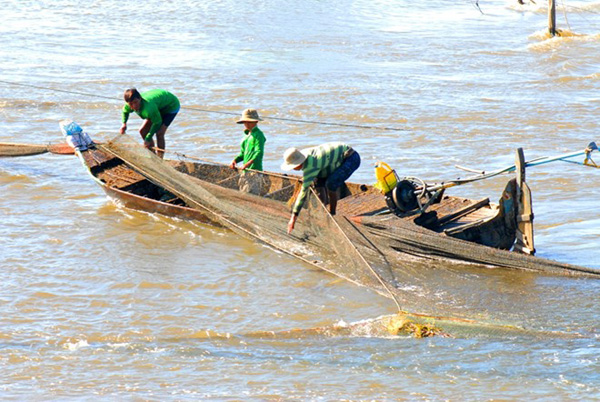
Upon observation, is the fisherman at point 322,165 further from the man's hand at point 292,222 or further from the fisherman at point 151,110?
the fisherman at point 151,110

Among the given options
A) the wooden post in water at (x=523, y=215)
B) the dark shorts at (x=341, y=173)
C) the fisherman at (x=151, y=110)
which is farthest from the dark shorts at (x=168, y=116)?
the wooden post in water at (x=523, y=215)

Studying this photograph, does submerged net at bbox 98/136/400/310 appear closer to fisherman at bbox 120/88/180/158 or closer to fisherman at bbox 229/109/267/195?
fisherman at bbox 229/109/267/195

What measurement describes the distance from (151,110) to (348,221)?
141 inches

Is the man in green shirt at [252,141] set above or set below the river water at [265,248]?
above

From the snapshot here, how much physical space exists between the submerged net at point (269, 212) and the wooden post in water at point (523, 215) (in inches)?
54.2

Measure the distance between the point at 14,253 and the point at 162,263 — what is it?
158 centimetres

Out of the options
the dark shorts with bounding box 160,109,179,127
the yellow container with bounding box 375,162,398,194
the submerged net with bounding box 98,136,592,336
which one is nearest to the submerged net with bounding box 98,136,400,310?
the submerged net with bounding box 98,136,592,336

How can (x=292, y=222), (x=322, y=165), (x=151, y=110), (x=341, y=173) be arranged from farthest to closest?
1. (x=151, y=110)
2. (x=341, y=173)
3. (x=322, y=165)
4. (x=292, y=222)

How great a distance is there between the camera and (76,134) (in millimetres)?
10914

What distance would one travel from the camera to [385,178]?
884 cm

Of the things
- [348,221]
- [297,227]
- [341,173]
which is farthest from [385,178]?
[348,221]

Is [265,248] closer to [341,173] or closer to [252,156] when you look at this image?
[252,156]

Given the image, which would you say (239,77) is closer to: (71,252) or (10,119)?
(10,119)

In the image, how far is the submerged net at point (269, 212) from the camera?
7.75m
